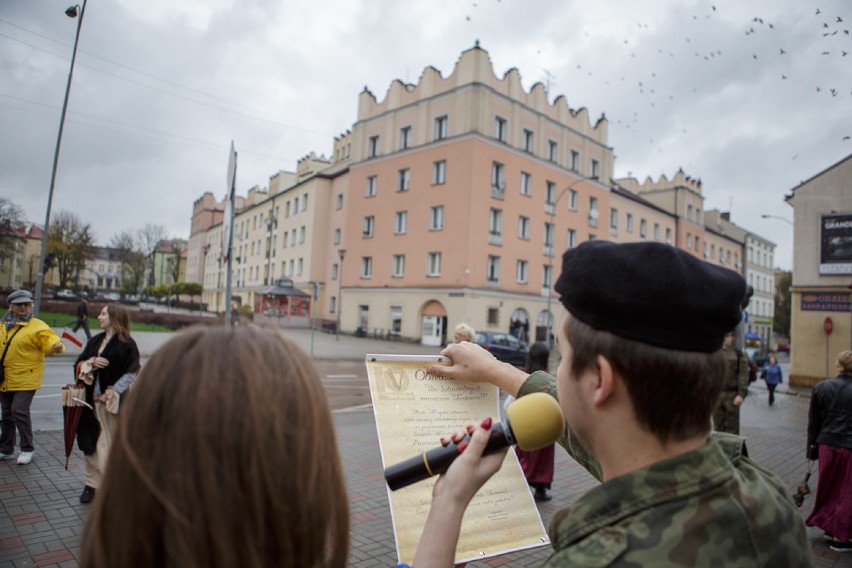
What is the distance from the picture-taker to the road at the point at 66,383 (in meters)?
9.42

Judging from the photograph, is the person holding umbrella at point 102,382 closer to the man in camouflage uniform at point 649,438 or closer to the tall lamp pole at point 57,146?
the man in camouflage uniform at point 649,438

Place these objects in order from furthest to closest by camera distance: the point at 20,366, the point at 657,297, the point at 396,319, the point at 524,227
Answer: the point at 396,319
the point at 524,227
the point at 20,366
the point at 657,297

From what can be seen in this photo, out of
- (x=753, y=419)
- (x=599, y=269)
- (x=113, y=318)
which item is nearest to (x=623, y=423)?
(x=599, y=269)

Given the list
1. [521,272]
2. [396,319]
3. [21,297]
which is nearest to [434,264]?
[396,319]

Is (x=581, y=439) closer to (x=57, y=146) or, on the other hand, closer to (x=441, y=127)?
(x=57, y=146)

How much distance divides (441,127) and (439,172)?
11.0 feet

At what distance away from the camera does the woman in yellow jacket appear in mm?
6551

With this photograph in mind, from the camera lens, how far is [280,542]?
3.26 feet

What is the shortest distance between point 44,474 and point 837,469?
9169mm

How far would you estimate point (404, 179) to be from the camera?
39594 mm

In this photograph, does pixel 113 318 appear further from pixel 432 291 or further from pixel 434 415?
pixel 432 291

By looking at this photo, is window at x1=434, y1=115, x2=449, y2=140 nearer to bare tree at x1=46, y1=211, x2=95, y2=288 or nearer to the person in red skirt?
the person in red skirt

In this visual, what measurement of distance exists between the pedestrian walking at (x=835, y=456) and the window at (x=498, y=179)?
3116 centimetres

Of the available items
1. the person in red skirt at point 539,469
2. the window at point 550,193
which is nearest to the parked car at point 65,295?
the window at point 550,193
